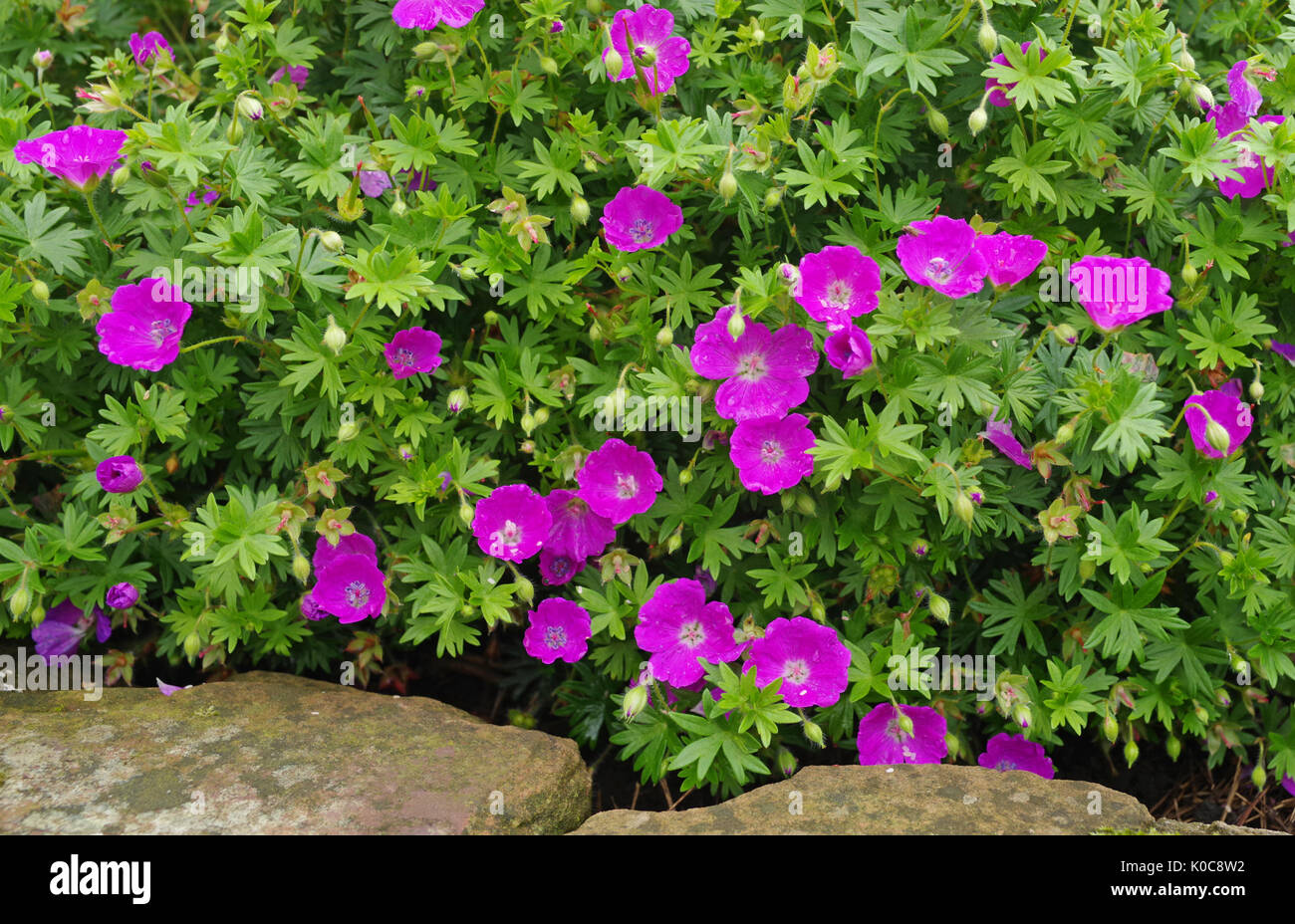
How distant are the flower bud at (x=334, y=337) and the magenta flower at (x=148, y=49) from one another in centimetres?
138

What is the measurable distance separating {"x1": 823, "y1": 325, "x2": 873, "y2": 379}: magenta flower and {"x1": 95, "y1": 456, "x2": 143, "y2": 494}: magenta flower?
6.55ft

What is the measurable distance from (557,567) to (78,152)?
73.9 inches

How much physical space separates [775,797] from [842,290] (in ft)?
4.40

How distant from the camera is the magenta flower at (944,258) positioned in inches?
116

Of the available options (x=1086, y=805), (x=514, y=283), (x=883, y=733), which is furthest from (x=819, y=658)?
(x=514, y=283)

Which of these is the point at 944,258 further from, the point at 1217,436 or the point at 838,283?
the point at 1217,436

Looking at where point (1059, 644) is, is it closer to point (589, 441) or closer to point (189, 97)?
point (589, 441)

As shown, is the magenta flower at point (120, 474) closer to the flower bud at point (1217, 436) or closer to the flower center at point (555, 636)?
the flower center at point (555, 636)

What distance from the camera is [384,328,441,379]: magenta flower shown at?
3.25m

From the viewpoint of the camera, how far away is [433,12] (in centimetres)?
326

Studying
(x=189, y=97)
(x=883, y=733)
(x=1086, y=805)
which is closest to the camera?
(x=1086, y=805)

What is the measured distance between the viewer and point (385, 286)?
3020mm

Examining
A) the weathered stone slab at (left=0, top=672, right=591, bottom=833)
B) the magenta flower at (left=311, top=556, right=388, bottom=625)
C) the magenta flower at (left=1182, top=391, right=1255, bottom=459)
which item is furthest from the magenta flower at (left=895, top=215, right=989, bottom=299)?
the magenta flower at (left=311, top=556, right=388, bottom=625)

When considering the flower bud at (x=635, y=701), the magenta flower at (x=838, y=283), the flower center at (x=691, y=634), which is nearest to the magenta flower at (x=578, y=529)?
the flower center at (x=691, y=634)
